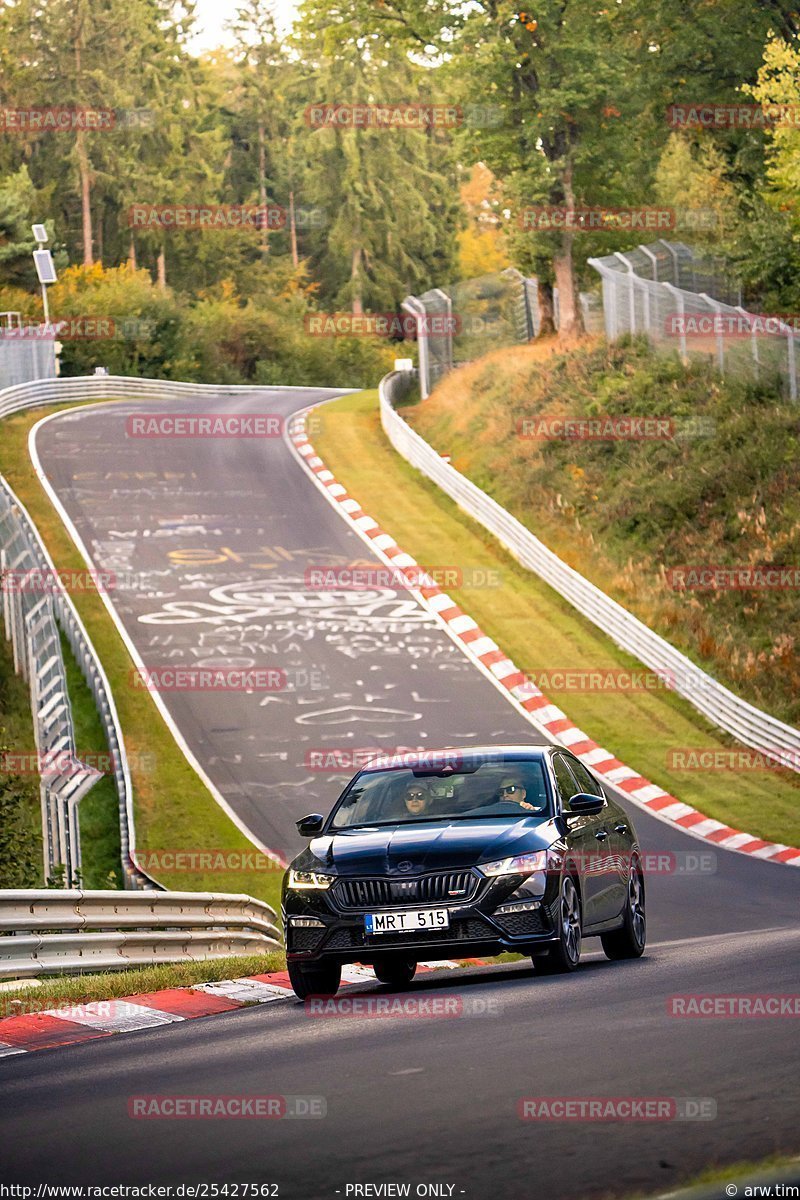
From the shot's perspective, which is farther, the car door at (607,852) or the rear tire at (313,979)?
the car door at (607,852)

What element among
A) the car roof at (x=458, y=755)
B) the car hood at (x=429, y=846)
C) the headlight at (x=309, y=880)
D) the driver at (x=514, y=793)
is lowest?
the headlight at (x=309, y=880)

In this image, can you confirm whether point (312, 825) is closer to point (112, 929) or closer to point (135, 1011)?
point (135, 1011)

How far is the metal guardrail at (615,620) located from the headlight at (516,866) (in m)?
15.9

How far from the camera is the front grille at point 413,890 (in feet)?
35.0

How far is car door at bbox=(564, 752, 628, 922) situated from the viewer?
11969 mm

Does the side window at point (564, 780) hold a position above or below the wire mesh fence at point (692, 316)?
below

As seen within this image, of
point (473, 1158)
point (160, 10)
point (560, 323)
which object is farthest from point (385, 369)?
point (473, 1158)

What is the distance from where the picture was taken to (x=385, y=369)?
96562 millimetres

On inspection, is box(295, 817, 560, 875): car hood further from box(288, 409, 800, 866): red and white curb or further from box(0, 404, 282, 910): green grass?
box(288, 409, 800, 866): red and white curb

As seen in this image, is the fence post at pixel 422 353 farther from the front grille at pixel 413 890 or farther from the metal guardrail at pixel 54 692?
the front grille at pixel 413 890

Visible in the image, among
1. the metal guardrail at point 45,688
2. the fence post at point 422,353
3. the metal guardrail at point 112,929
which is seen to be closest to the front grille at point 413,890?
the metal guardrail at point 112,929

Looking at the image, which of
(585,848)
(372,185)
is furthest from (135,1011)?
(372,185)

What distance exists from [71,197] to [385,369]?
2046 cm

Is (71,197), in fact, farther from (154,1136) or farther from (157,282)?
(154,1136)
